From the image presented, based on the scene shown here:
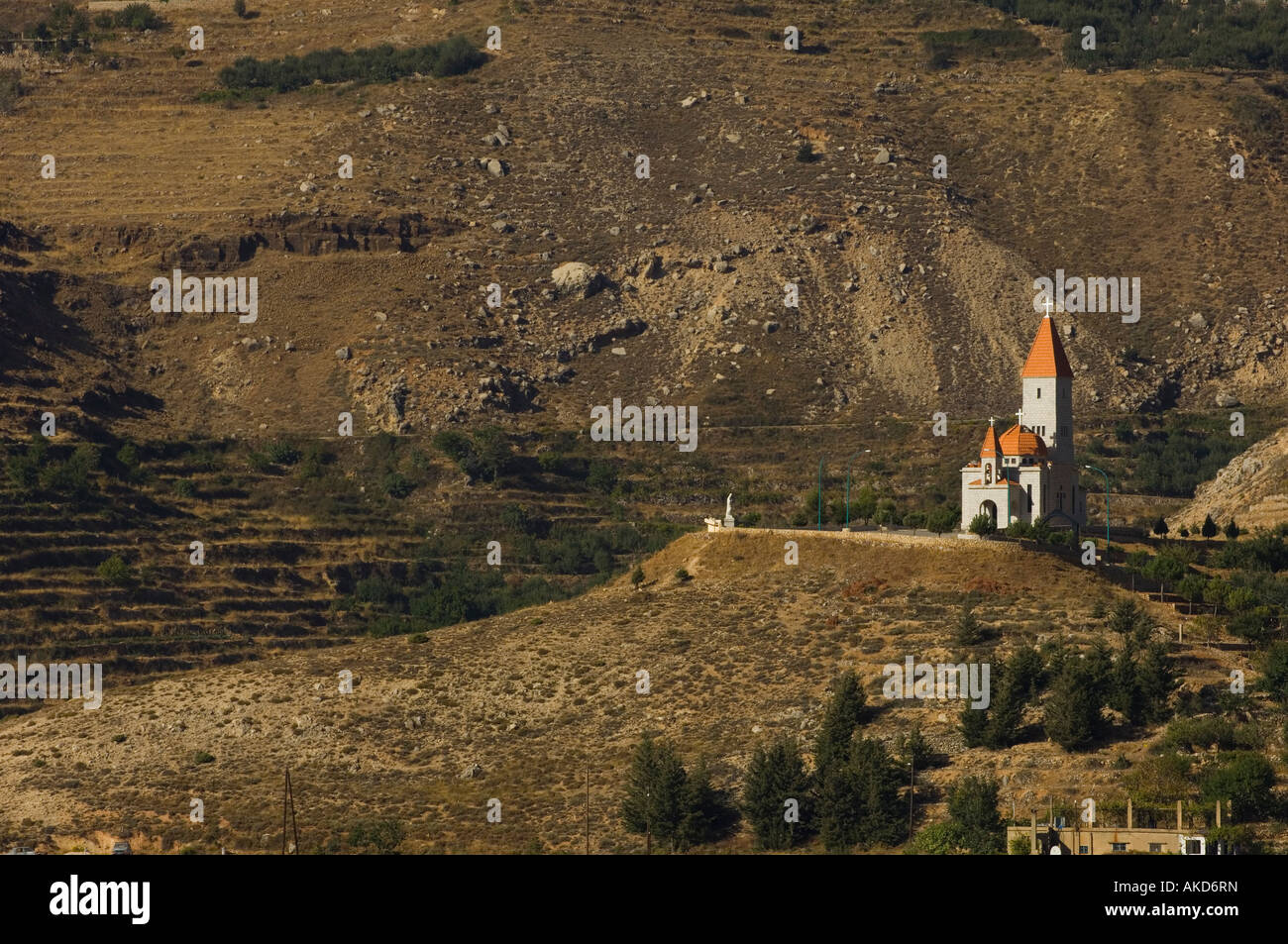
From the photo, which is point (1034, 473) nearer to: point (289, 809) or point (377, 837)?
point (377, 837)

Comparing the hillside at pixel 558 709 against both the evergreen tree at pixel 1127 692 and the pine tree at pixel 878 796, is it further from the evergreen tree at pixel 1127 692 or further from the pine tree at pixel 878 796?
the evergreen tree at pixel 1127 692

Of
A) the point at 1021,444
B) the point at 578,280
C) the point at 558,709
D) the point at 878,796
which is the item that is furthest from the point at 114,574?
the point at 878,796

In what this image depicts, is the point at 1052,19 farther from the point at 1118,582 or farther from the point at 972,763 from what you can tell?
the point at 972,763

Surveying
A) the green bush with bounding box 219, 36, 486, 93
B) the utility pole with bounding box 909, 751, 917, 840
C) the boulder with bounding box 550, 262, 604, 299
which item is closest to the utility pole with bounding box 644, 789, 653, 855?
the utility pole with bounding box 909, 751, 917, 840

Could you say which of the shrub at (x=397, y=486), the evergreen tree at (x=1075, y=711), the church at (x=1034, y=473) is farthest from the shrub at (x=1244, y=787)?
the shrub at (x=397, y=486)
